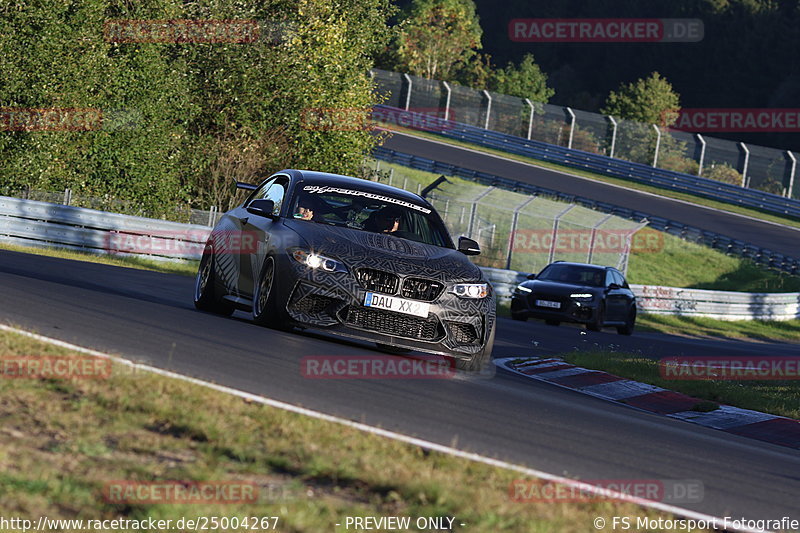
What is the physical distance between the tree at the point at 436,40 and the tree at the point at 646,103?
11.2m

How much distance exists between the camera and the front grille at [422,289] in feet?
33.1

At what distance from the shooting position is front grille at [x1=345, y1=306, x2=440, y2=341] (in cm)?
998

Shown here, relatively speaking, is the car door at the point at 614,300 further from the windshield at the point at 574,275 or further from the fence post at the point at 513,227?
the fence post at the point at 513,227

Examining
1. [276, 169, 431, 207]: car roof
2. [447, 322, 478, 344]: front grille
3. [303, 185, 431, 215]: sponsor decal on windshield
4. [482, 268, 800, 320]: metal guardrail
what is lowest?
[482, 268, 800, 320]: metal guardrail

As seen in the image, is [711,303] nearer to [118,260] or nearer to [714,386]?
[118,260]

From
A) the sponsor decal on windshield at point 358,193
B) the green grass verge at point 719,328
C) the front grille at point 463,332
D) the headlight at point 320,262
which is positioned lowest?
the green grass verge at point 719,328

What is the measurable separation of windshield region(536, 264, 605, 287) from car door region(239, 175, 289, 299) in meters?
13.4

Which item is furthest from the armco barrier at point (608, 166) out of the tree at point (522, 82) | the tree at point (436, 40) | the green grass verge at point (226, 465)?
the green grass verge at point (226, 465)

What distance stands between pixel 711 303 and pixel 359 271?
85.9 ft

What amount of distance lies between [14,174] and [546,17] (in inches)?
3144

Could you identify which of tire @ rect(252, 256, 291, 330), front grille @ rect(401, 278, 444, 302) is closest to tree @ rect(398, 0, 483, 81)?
tire @ rect(252, 256, 291, 330)

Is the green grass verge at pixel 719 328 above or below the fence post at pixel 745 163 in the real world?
below

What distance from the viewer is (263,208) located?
1112 centimetres

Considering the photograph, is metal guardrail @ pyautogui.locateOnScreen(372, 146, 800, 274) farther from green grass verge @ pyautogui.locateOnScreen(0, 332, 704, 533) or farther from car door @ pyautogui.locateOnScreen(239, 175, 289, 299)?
green grass verge @ pyautogui.locateOnScreen(0, 332, 704, 533)
